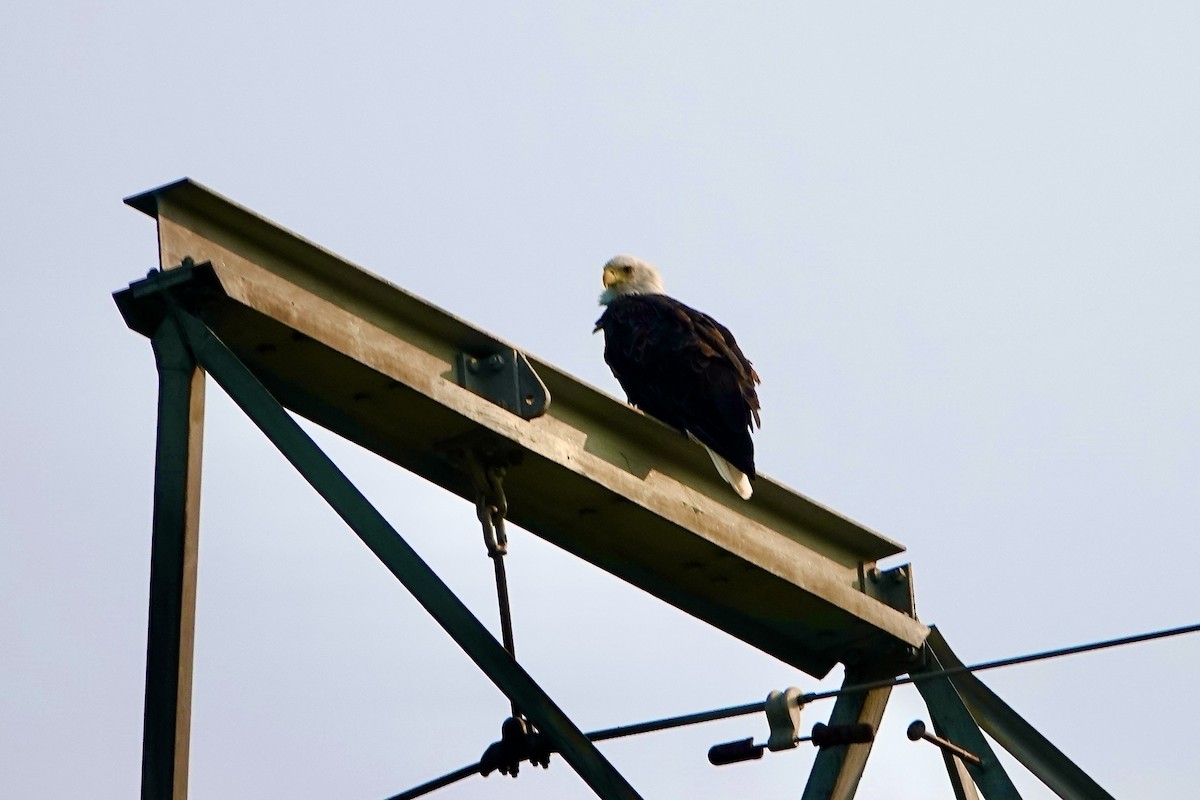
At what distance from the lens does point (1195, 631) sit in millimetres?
4145

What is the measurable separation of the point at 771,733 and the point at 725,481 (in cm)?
115

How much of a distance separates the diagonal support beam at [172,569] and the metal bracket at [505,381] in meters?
0.84

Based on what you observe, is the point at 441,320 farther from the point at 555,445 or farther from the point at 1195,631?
the point at 1195,631

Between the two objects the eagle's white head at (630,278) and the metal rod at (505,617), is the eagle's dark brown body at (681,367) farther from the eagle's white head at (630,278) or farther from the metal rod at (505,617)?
the metal rod at (505,617)

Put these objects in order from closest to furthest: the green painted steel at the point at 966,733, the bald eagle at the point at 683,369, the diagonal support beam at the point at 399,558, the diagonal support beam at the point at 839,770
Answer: the diagonal support beam at the point at 399,558, the diagonal support beam at the point at 839,770, the green painted steel at the point at 966,733, the bald eagle at the point at 683,369

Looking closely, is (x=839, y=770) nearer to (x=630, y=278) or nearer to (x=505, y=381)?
(x=505, y=381)

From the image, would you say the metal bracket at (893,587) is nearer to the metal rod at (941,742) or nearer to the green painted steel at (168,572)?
the metal rod at (941,742)

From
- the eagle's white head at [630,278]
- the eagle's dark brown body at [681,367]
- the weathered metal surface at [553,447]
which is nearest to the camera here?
the weathered metal surface at [553,447]

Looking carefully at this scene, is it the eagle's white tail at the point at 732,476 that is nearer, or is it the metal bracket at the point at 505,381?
the metal bracket at the point at 505,381

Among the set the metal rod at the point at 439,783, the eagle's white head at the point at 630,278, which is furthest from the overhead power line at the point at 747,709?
the eagle's white head at the point at 630,278

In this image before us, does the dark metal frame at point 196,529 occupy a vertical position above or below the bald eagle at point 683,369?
below

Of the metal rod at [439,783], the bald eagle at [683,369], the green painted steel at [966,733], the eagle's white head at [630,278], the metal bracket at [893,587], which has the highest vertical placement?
the eagle's white head at [630,278]

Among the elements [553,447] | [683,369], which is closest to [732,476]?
[553,447]

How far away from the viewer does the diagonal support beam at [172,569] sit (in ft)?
12.3
